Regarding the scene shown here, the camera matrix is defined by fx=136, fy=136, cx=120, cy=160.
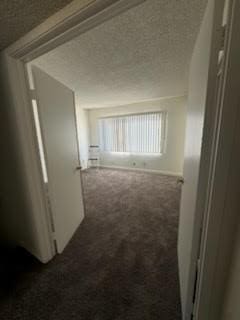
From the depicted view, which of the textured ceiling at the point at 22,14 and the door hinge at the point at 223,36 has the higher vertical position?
the textured ceiling at the point at 22,14

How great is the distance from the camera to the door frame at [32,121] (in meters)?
0.61

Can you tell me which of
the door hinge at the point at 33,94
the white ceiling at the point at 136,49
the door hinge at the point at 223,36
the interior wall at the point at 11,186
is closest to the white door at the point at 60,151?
the door hinge at the point at 33,94

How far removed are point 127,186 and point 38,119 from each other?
2.68m

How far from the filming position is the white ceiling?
1092mm

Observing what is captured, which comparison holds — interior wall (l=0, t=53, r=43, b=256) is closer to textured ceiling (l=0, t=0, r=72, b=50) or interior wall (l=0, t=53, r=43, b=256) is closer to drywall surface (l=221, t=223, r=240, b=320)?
textured ceiling (l=0, t=0, r=72, b=50)

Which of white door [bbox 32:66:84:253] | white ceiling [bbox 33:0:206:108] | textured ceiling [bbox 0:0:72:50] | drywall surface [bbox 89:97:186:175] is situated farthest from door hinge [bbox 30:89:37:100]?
drywall surface [bbox 89:97:186:175]

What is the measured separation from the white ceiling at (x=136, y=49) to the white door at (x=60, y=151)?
461mm

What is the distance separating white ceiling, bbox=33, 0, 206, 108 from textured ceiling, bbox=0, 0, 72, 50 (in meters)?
0.46

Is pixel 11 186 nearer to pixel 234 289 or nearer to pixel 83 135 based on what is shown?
pixel 234 289

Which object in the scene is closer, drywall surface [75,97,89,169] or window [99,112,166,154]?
window [99,112,166,154]

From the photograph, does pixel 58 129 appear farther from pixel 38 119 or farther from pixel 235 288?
pixel 235 288

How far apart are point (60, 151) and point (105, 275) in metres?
1.38

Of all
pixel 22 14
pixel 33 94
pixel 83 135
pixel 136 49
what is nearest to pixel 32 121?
pixel 33 94

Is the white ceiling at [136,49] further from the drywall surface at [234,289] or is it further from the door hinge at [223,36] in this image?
the drywall surface at [234,289]
